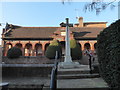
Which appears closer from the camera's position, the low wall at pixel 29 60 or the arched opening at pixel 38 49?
the low wall at pixel 29 60

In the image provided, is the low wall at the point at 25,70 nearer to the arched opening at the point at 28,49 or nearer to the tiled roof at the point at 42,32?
the tiled roof at the point at 42,32

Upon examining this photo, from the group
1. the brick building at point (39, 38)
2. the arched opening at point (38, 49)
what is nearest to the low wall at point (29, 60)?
the brick building at point (39, 38)

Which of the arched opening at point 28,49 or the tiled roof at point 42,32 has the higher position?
the tiled roof at point 42,32

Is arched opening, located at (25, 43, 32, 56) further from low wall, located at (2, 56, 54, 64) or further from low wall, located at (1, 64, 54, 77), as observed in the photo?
low wall, located at (1, 64, 54, 77)

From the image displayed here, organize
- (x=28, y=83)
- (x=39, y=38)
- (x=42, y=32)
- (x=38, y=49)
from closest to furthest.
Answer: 1. (x=28, y=83)
2. (x=39, y=38)
3. (x=38, y=49)
4. (x=42, y=32)

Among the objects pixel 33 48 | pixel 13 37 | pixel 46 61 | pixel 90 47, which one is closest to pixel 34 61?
pixel 46 61

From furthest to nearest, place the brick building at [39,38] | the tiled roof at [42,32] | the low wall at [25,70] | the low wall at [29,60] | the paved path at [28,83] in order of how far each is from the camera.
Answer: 1. the tiled roof at [42,32]
2. the brick building at [39,38]
3. the low wall at [29,60]
4. the low wall at [25,70]
5. the paved path at [28,83]

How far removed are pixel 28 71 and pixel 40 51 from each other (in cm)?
2083

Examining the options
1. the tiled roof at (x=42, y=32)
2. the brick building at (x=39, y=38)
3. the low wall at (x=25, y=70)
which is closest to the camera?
the low wall at (x=25, y=70)

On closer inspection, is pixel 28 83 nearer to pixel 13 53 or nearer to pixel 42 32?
pixel 13 53

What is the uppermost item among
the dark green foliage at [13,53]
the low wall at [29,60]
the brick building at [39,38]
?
the brick building at [39,38]

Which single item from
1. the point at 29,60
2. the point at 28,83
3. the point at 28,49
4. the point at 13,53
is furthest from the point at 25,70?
the point at 28,49

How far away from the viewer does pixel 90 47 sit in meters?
27.6

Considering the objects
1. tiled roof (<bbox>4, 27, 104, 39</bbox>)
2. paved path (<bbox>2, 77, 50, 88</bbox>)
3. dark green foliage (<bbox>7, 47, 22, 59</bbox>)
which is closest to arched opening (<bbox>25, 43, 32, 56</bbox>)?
tiled roof (<bbox>4, 27, 104, 39</bbox>)
